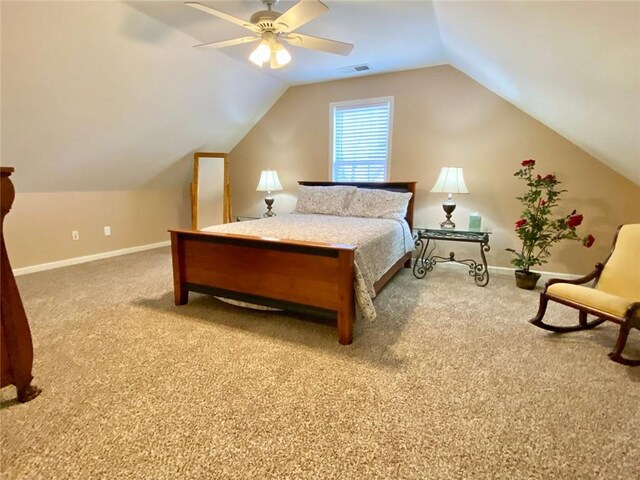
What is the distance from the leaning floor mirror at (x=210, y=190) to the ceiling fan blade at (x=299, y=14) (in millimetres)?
3176

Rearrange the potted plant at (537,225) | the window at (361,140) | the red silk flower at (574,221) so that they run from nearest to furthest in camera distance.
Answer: the red silk flower at (574,221), the potted plant at (537,225), the window at (361,140)

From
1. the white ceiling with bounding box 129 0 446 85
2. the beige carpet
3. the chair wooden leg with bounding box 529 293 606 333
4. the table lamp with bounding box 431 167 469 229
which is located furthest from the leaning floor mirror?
the chair wooden leg with bounding box 529 293 606 333

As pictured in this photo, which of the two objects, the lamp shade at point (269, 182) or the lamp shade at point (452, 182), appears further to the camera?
the lamp shade at point (269, 182)

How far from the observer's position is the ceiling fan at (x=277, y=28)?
6.55 ft

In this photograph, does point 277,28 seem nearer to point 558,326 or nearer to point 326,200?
point 326,200

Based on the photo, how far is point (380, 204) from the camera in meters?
3.78

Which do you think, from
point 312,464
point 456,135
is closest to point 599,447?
point 312,464

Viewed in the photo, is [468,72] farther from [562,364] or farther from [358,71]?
[562,364]

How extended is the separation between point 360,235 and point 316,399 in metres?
1.35

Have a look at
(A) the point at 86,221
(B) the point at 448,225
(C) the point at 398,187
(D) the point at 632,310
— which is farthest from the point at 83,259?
(D) the point at 632,310

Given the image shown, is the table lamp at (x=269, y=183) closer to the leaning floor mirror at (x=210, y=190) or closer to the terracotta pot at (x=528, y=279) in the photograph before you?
the leaning floor mirror at (x=210, y=190)

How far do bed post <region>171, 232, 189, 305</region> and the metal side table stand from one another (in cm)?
253

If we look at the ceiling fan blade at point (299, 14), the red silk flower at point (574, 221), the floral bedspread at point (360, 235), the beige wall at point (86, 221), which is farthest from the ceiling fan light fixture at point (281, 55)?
the beige wall at point (86, 221)

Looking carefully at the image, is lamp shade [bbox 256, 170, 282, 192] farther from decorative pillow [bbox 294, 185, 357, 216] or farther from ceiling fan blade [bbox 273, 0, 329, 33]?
ceiling fan blade [bbox 273, 0, 329, 33]
